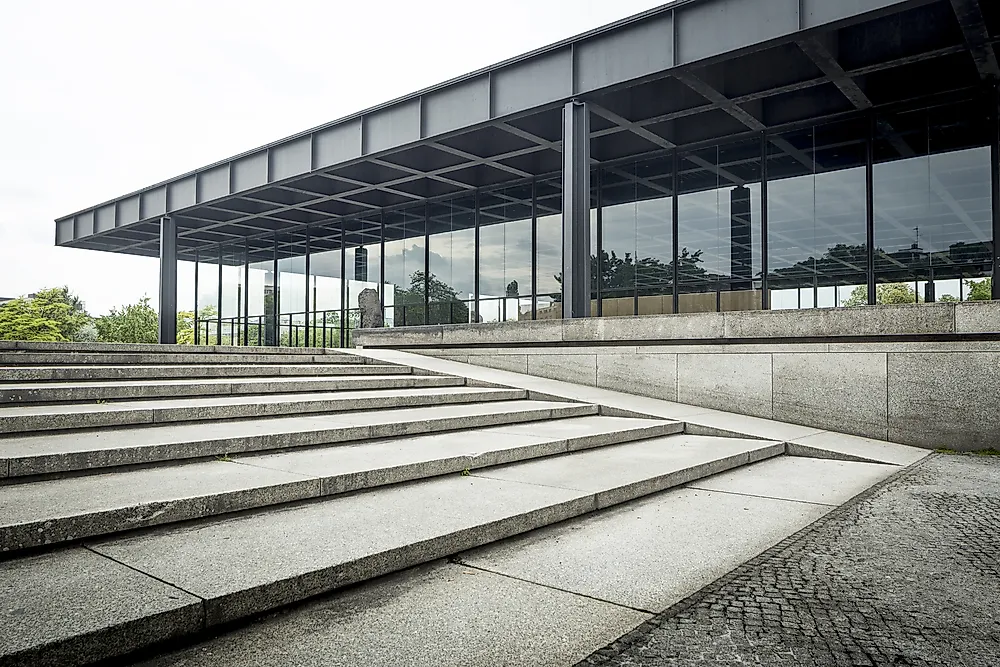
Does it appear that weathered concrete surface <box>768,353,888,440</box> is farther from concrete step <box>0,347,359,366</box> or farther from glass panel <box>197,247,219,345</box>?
glass panel <box>197,247,219,345</box>

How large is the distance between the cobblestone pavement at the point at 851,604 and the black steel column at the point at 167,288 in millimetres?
23541

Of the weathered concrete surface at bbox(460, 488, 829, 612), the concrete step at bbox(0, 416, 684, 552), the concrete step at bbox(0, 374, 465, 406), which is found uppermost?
the concrete step at bbox(0, 374, 465, 406)

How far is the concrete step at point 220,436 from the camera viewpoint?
15.1 ft

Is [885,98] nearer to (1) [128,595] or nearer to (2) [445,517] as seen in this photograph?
(2) [445,517]

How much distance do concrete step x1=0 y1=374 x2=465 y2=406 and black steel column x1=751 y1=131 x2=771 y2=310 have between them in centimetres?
994

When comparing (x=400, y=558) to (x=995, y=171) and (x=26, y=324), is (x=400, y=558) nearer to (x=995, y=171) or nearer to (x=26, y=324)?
(x=995, y=171)

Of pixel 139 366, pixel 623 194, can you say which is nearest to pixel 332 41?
pixel 623 194

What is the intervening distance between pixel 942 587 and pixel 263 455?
4740 millimetres

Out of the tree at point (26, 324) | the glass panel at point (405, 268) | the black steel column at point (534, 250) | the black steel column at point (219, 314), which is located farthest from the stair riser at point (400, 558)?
the tree at point (26, 324)

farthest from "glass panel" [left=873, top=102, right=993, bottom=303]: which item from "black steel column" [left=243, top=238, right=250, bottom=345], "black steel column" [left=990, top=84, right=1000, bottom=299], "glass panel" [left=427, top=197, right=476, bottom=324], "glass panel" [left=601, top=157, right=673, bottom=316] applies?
"black steel column" [left=243, top=238, right=250, bottom=345]

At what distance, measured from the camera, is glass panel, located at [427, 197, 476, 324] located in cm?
2306

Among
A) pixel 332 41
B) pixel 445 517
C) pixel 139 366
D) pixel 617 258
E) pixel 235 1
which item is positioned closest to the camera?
pixel 445 517

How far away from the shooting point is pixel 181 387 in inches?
288

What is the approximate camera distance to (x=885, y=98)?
15.2m
